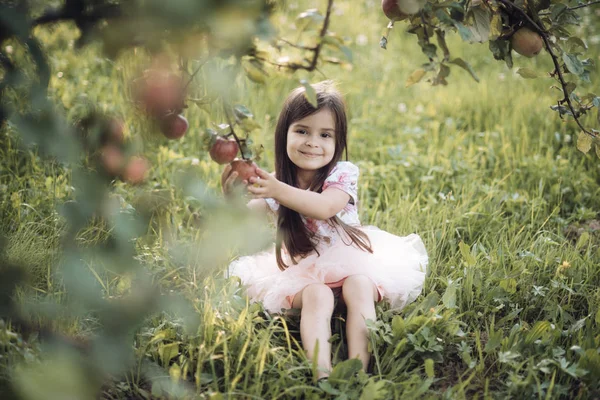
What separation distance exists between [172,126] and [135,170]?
210mm

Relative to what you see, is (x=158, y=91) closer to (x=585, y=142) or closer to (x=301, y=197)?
(x=301, y=197)

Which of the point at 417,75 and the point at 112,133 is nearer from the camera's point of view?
the point at 112,133

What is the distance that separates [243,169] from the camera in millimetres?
1522

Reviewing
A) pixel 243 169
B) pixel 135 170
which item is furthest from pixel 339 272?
pixel 135 170

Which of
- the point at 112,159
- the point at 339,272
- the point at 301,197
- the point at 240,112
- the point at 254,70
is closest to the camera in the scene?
the point at 112,159

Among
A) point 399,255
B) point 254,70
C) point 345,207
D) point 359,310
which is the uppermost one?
point 254,70

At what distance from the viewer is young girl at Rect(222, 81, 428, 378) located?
1901mm

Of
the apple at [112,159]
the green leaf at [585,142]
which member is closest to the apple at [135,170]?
the apple at [112,159]

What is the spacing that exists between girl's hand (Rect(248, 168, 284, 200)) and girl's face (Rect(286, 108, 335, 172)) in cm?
38

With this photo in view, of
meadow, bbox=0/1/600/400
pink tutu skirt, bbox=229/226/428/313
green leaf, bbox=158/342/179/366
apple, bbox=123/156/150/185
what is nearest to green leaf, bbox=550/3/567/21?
meadow, bbox=0/1/600/400

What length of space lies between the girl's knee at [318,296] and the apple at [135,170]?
108cm

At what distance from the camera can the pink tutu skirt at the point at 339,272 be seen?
203 centimetres

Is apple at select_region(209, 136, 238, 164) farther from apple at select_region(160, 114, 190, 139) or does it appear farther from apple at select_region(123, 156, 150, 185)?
apple at select_region(123, 156, 150, 185)

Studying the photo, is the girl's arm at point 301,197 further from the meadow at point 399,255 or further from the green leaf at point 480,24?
the green leaf at point 480,24
